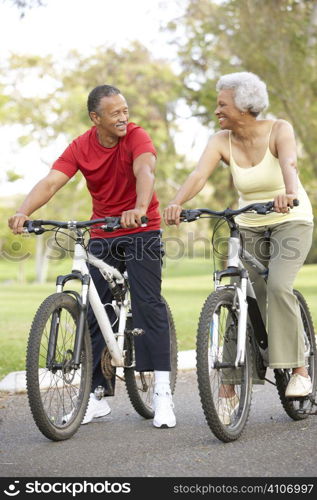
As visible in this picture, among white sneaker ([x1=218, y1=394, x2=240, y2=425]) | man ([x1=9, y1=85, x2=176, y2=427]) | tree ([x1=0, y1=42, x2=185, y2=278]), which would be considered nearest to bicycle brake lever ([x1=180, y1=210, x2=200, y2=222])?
man ([x1=9, y1=85, x2=176, y2=427])

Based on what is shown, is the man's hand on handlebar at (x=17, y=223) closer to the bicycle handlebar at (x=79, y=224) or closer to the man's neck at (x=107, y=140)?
the bicycle handlebar at (x=79, y=224)

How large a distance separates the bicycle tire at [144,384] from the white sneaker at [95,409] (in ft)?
0.57

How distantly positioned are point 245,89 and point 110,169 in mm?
918

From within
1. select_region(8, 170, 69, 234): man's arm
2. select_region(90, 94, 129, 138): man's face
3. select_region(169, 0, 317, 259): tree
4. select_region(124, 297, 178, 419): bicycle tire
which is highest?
select_region(169, 0, 317, 259): tree

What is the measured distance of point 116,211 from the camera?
17.4ft

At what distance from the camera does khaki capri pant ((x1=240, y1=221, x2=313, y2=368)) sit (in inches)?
197

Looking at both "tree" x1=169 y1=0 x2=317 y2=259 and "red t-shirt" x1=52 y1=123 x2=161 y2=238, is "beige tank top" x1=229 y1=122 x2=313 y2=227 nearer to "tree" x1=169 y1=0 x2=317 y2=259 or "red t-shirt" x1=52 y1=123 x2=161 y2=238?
"red t-shirt" x1=52 y1=123 x2=161 y2=238

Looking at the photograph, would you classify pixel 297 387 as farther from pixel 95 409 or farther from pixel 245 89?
pixel 245 89

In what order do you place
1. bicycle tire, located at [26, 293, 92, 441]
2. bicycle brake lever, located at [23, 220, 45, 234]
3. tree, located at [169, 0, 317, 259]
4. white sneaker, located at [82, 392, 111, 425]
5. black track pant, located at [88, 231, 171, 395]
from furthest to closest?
1. tree, located at [169, 0, 317, 259]
2. white sneaker, located at [82, 392, 111, 425]
3. black track pant, located at [88, 231, 171, 395]
4. bicycle brake lever, located at [23, 220, 45, 234]
5. bicycle tire, located at [26, 293, 92, 441]

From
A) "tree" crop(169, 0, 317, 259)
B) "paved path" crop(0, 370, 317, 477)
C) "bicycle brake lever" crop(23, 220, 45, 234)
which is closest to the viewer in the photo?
"paved path" crop(0, 370, 317, 477)

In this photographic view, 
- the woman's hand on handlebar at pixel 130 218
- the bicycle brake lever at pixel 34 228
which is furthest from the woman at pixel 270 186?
the bicycle brake lever at pixel 34 228

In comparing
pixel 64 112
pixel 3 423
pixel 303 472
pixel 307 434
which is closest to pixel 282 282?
pixel 307 434

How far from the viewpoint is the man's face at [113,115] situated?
5121mm
